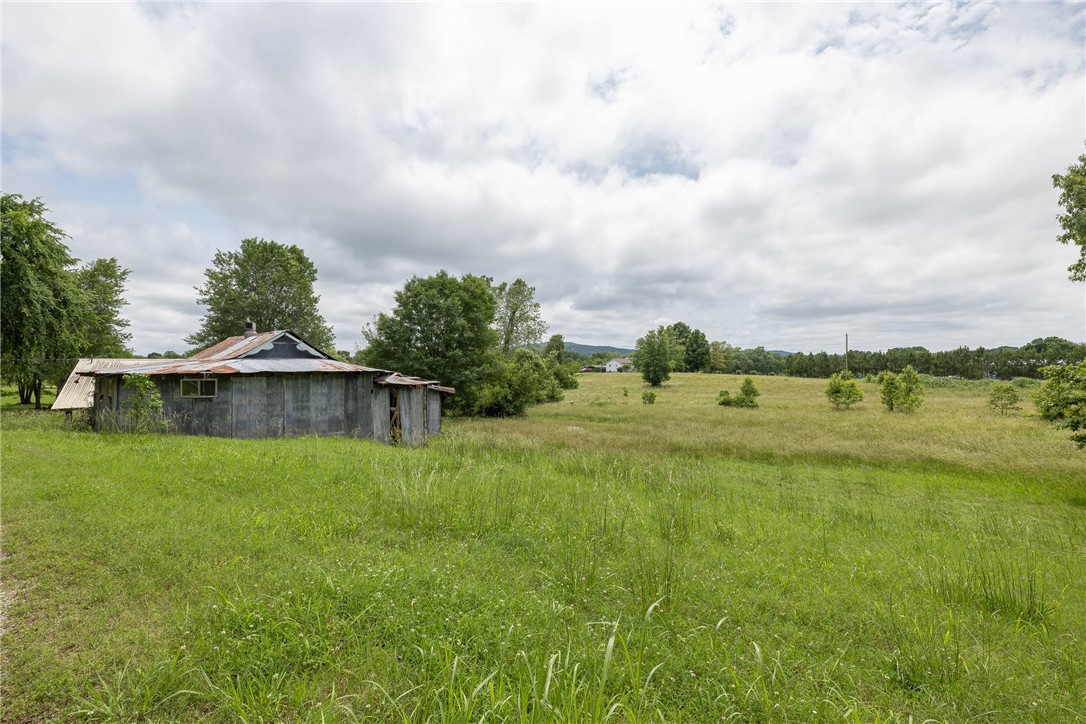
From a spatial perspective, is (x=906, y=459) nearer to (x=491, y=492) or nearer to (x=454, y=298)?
(x=491, y=492)

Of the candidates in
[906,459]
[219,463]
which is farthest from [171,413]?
[906,459]

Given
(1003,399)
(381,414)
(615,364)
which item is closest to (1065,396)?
(381,414)

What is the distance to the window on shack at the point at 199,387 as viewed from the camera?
1639 cm

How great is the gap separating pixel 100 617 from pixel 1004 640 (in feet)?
27.6

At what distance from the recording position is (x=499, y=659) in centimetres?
355

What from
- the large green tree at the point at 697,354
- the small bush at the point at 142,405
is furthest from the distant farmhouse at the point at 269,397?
the large green tree at the point at 697,354

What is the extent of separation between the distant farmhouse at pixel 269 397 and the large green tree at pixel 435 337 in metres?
10.2

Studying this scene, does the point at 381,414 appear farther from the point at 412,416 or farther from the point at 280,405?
the point at 280,405

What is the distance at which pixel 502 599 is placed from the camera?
4.38 m

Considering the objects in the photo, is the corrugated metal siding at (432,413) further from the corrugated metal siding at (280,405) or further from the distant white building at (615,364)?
the distant white building at (615,364)

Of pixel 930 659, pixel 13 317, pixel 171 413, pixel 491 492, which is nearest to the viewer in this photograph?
pixel 930 659

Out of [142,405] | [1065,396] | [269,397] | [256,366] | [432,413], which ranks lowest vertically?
[432,413]

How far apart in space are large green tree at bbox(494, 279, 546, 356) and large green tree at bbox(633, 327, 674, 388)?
18597 mm

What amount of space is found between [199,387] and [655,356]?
175ft
